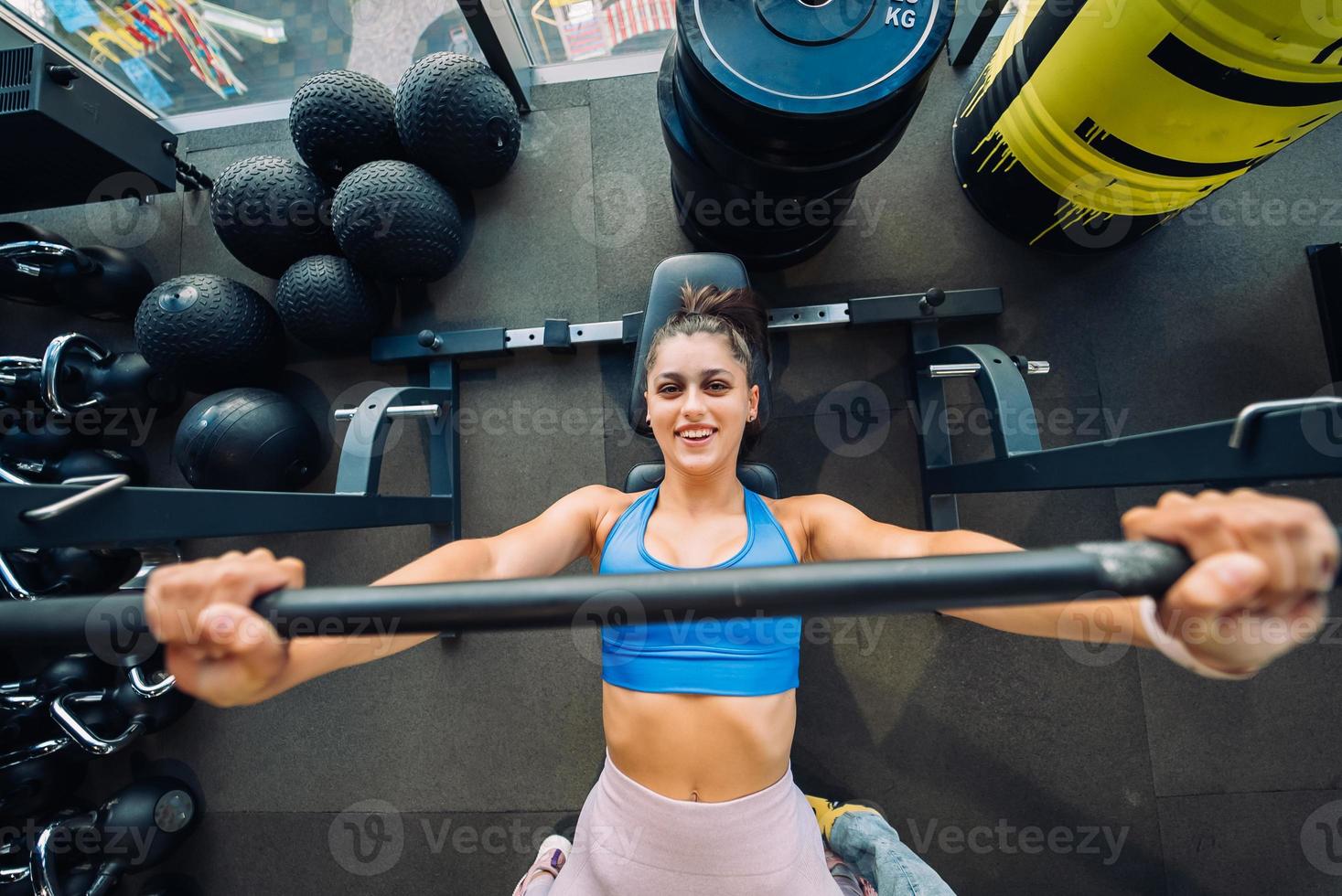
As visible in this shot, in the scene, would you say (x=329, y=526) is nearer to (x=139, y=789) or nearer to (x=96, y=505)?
(x=96, y=505)

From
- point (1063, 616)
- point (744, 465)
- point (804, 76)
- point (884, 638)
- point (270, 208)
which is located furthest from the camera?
point (884, 638)

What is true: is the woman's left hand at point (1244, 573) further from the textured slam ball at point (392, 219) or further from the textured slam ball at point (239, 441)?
the textured slam ball at point (239, 441)

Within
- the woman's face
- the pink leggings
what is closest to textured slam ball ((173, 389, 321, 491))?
the woman's face

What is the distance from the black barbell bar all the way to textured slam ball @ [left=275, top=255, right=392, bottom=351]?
46.9 inches

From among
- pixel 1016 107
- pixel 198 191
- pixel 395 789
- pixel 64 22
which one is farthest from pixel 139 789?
pixel 1016 107

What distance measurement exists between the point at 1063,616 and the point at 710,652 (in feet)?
2.07

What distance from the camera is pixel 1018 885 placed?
1.69m

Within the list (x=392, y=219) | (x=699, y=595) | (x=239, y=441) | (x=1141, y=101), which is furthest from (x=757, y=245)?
(x=239, y=441)

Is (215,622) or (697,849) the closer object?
(215,622)

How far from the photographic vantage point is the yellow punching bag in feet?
3.52

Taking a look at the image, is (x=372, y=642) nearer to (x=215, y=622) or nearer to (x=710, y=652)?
(x=215, y=622)

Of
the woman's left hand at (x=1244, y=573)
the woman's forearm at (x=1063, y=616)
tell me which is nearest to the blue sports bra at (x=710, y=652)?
the woman's forearm at (x=1063, y=616)

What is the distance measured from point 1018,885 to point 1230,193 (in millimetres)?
2184

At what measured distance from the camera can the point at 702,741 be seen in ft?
4.04
